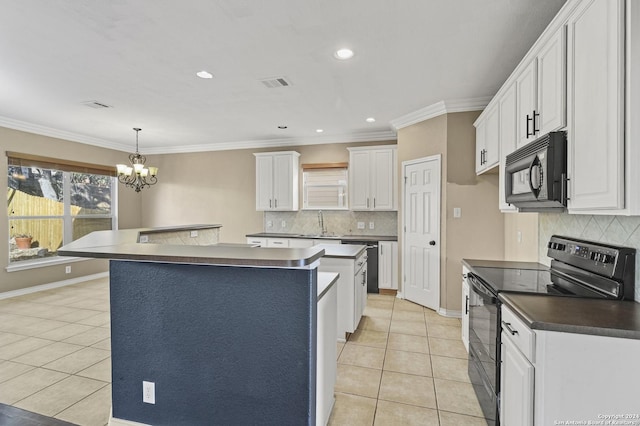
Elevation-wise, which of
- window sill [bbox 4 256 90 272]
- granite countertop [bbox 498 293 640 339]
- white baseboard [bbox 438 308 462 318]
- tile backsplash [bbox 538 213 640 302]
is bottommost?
white baseboard [bbox 438 308 462 318]

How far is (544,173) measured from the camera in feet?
5.78

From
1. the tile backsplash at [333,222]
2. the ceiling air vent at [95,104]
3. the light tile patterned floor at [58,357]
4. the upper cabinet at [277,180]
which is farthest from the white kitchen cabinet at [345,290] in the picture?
the ceiling air vent at [95,104]

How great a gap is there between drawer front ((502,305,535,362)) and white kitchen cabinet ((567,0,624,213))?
652mm

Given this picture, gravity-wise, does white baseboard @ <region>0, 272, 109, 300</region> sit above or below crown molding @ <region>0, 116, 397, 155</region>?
below

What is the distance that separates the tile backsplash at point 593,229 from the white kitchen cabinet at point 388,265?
7.80 feet

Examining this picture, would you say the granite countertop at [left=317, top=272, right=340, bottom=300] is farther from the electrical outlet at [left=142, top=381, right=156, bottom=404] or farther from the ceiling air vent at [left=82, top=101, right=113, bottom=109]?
the ceiling air vent at [left=82, top=101, right=113, bottom=109]

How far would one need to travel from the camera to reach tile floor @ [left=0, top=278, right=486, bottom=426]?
2123 mm

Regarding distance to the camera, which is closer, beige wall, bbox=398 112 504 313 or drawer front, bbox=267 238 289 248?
beige wall, bbox=398 112 504 313

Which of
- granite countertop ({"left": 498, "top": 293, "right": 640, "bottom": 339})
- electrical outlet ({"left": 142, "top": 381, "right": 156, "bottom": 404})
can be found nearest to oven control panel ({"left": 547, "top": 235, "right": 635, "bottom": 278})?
granite countertop ({"left": 498, "top": 293, "right": 640, "bottom": 339})

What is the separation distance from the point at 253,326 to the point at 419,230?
3.27m

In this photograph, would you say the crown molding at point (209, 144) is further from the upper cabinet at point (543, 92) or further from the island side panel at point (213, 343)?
the island side panel at point (213, 343)

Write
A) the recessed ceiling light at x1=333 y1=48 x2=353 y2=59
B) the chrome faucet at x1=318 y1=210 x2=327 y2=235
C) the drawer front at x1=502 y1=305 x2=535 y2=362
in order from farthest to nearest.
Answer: the chrome faucet at x1=318 y1=210 x2=327 y2=235 → the recessed ceiling light at x1=333 y1=48 x2=353 y2=59 → the drawer front at x1=502 y1=305 x2=535 y2=362

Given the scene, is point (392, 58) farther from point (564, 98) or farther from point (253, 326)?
point (253, 326)

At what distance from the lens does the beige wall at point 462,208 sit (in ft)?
12.5
